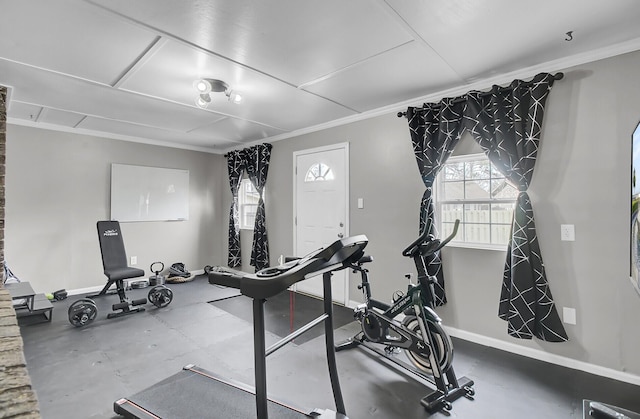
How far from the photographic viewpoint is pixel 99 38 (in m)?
2.18

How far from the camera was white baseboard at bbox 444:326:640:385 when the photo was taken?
230 centimetres

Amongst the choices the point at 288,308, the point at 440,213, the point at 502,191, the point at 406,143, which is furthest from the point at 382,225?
the point at 288,308

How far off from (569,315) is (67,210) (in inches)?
243

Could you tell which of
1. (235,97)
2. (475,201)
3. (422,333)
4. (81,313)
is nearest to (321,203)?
(235,97)

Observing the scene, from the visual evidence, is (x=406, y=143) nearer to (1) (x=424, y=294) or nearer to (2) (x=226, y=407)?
(1) (x=424, y=294)

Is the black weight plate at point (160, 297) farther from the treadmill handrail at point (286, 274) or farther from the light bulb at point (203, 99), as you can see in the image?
the treadmill handrail at point (286, 274)

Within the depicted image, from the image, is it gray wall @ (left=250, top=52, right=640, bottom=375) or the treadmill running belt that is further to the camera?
gray wall @ (left=250, top=52, right=640, bottom=375)

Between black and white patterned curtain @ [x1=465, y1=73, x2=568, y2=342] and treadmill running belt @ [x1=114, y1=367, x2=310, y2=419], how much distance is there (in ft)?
6.43

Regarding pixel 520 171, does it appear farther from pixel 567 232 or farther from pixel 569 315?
pixel 569 315

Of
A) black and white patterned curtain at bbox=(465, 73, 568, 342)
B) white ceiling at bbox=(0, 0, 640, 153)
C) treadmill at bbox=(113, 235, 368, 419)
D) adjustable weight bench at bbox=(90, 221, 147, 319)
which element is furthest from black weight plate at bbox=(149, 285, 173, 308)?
black and white patterned curtain at bbox=(465, 73, 568, 342)

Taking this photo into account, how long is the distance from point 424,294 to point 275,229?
3.30 meters

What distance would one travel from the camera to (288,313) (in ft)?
12.6

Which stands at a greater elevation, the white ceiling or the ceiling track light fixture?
the white ceiling

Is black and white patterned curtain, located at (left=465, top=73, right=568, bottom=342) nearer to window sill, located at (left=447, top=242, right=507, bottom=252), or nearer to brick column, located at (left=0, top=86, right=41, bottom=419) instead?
window sill, located at (left=447, top=242, right=507, bottom=252)
